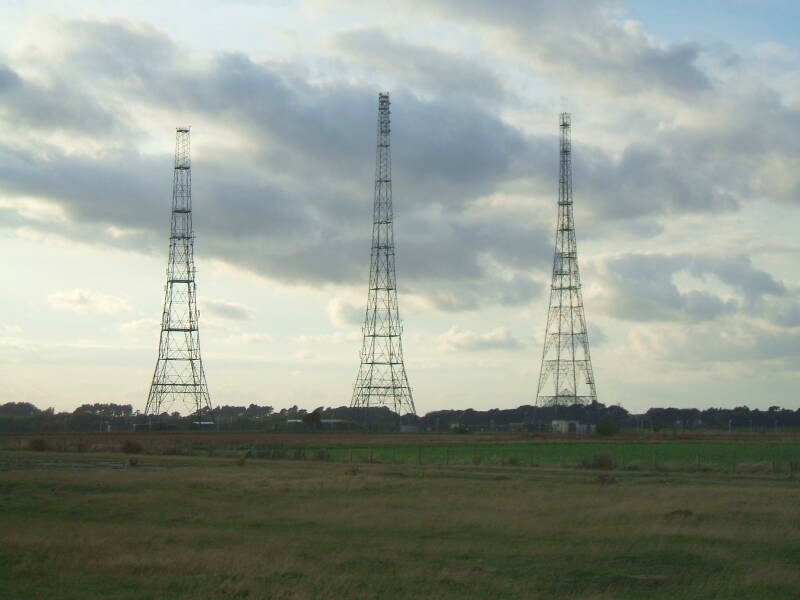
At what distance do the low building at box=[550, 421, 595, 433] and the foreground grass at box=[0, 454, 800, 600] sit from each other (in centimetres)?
9392

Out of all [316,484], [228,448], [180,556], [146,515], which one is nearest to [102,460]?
[228,448]

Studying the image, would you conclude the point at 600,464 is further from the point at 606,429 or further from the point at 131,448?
the point at 606,429

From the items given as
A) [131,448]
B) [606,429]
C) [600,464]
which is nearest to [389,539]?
[600,464]

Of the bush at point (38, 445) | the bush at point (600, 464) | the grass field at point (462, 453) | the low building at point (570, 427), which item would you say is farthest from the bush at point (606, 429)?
the bush at point (38, 445)

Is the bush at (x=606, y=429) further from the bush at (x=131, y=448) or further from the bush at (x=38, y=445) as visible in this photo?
the bush at (x=38, y=445)

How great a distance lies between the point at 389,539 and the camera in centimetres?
2534

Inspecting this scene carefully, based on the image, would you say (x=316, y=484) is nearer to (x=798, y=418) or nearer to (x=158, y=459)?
(x=158, y=459)

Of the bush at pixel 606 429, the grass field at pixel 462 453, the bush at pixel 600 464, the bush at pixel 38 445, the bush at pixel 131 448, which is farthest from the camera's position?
the bush at pixel 606 429

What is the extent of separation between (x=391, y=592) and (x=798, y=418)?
622ft

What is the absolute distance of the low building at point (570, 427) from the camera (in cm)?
13700

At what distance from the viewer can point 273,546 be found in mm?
23312

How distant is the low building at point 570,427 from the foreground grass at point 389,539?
308 feet

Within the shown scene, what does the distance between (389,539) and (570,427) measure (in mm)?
116280

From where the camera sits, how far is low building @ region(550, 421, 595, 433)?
449 feet
